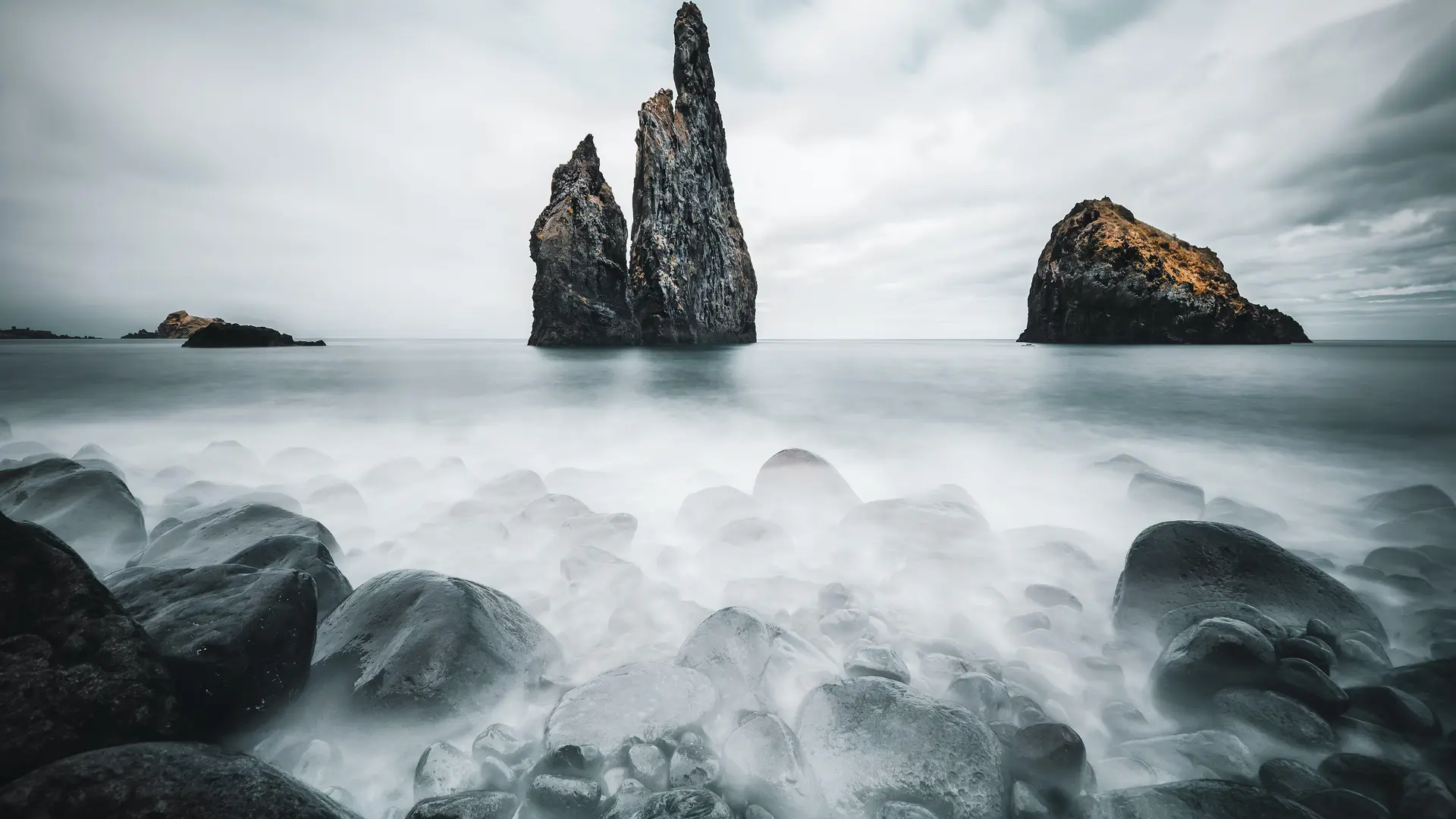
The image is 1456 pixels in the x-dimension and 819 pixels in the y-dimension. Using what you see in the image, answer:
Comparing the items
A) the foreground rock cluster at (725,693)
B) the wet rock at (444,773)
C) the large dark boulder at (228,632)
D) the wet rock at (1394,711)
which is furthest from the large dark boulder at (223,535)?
the wet rock at (1394,711)

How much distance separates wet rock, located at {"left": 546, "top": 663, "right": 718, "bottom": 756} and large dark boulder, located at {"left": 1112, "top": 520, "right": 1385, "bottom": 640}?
2688 millimetres

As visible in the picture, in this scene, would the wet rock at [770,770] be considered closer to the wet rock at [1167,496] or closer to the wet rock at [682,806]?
the wet rock at [682,806]

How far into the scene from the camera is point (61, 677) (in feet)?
5.75

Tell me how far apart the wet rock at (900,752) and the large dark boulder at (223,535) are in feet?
11.4

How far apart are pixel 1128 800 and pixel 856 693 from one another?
3.27 ft

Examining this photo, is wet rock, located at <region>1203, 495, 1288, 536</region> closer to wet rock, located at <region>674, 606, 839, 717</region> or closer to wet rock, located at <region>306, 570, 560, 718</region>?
wet rock, located at <region>674, 606, 839, 717</region>

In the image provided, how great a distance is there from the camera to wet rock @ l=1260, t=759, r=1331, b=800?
1.93 meters

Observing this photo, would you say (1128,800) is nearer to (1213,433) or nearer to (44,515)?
(44,515)

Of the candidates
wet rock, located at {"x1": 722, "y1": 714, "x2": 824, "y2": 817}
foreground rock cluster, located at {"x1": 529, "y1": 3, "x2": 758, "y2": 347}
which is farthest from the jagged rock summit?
wet rock, located at {"x1": 722, "y1": 714, "x2": 824, "y2": 817}

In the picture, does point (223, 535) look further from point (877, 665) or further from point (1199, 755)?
point (1199, 755)

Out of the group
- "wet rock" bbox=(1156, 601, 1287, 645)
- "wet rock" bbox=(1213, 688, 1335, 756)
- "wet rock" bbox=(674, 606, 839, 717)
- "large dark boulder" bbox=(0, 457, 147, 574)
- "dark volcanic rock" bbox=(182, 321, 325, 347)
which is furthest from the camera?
"dark volcanic rock" bbox=(182, 321, 325, 347)

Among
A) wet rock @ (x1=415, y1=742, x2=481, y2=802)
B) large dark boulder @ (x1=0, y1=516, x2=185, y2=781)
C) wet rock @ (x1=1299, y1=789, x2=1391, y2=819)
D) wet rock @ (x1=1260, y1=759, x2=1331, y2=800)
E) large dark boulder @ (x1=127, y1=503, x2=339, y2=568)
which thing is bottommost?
wet rock @ (x1=415, y1=742, x2=481, y2=802)

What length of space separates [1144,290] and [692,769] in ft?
199

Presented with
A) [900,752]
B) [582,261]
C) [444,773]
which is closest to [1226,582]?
[900,752]
